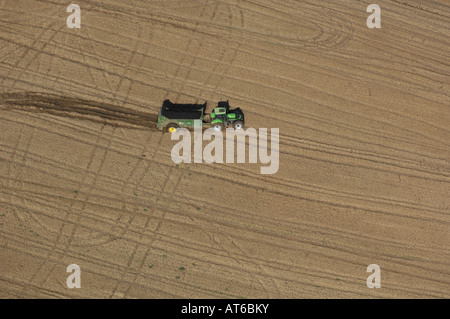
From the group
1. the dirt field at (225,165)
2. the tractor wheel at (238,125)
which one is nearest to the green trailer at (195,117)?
the tractor wheel at (238,125)

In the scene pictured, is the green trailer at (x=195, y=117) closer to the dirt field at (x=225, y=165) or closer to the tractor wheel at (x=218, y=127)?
the tractor wheel at (x=218, y=127)

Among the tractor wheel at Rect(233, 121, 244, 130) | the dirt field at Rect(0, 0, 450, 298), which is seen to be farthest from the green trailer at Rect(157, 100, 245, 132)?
the dirt field at Rect(0, 0, 450, 298)

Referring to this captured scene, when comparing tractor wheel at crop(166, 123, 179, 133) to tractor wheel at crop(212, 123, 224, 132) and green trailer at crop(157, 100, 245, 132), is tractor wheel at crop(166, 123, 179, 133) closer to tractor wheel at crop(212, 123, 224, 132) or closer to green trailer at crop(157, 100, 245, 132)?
green trailer at crop(157, 100, 245, 132)

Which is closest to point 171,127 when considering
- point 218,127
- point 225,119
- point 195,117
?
point 195,117

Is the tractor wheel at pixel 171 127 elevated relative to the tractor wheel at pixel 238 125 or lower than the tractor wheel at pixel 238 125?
lower

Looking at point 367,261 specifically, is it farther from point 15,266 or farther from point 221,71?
point 15,266

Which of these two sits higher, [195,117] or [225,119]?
[225,119]

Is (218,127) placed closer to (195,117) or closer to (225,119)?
(225,119)
